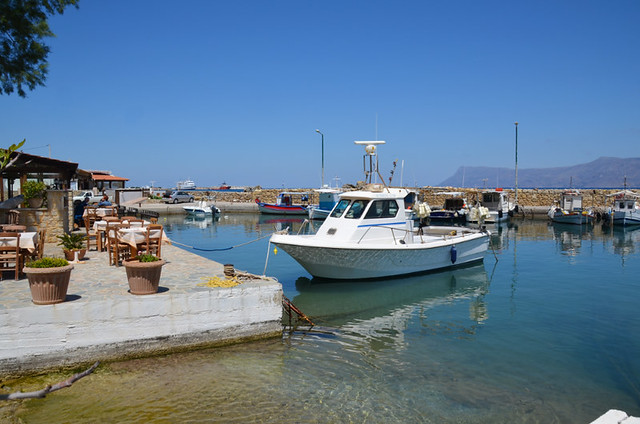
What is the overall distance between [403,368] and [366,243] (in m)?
6.19

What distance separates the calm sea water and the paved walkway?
4.15ft

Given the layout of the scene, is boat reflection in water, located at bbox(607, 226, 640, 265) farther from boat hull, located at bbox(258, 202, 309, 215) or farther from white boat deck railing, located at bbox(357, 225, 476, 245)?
boat hull, located at bbox(258, 202, 309, 215)

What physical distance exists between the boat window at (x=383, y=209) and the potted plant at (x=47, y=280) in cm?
914

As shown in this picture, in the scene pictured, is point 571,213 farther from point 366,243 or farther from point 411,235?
point 366,243

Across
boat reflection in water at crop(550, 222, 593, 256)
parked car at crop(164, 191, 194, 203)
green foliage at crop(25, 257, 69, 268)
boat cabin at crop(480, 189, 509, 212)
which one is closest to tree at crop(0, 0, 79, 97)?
green foliage at crop(25, 257, 69, 268)

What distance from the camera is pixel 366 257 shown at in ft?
46.0

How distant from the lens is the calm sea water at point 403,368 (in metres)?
6.42

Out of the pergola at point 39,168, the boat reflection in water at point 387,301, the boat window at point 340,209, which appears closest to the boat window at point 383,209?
the boat window at point 340,209

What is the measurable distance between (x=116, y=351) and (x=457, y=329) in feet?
23.2

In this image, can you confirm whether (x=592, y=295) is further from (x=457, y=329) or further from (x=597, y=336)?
(x=457, y=329)

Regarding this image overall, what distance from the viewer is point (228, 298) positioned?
8.20m

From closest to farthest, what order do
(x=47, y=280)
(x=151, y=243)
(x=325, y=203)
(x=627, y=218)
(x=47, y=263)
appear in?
1. (x=47, y=280)
2. (x=47, y=263)
3. (x=151, y=243)
4. (x=627, y=218)
5. (x=325, y=203)

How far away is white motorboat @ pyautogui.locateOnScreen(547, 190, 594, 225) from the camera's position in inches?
1496

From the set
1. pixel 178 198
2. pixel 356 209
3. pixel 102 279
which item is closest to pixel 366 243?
pixel 356 209
